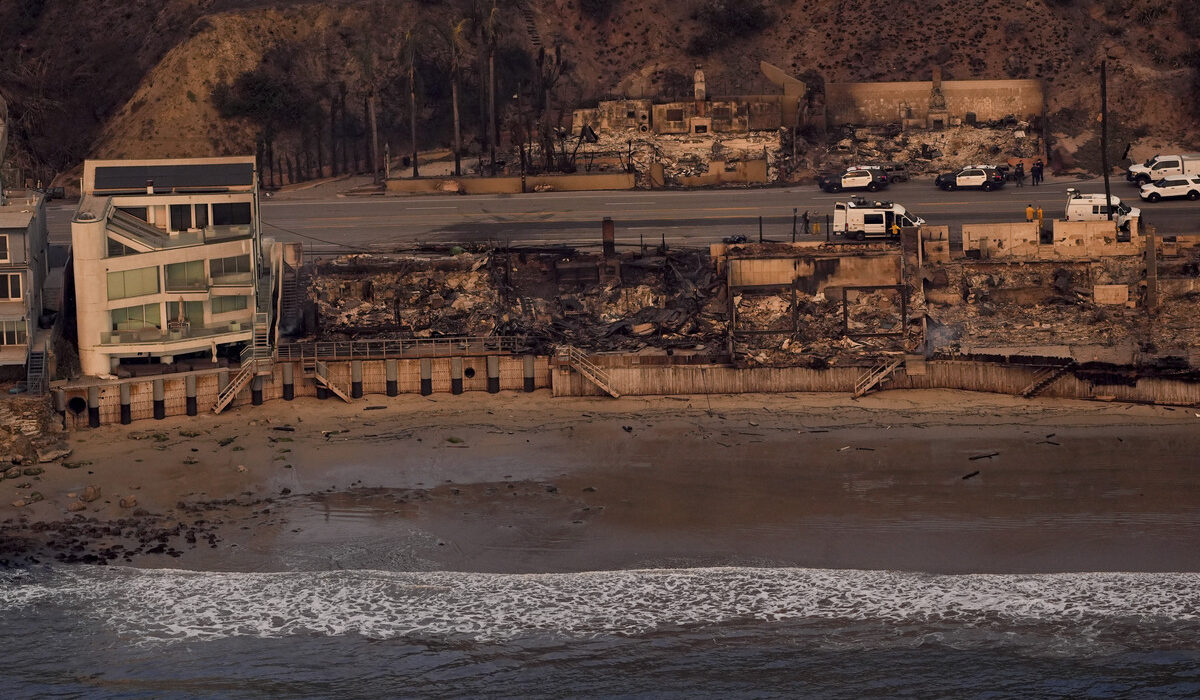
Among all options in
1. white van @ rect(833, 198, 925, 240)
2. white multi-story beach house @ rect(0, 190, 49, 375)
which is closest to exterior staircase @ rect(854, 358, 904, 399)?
white van @ rect(833, 198, 925, 240)

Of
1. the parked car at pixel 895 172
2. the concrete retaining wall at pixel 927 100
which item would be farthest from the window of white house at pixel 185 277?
the concrete retaining wall at pixel 927 100

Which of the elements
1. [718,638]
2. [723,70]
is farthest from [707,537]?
[723,70]

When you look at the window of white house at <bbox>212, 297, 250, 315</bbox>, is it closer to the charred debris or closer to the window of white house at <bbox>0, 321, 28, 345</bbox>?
the charred debris

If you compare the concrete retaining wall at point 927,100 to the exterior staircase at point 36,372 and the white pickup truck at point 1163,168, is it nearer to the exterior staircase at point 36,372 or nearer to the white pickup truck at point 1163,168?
the white pickup truck at point 1163,168

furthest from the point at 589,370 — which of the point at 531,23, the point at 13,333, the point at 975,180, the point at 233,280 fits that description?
the point at 531,23

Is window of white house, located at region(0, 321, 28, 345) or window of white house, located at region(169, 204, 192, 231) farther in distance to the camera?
window of white house, located at region(169, 204, 192, 231)

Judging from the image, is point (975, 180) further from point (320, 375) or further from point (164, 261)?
point (164, 261)
